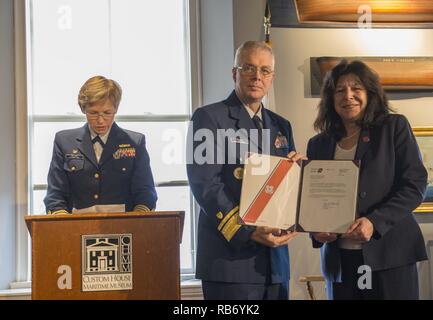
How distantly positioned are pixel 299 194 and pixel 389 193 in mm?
316

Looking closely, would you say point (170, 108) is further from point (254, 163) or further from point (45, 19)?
point (254, 163)

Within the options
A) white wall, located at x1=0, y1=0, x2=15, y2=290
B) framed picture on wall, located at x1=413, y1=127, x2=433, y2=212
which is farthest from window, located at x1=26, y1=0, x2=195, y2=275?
framed picture on wall, located at x1=413, y1=127, x2=433, y2=212

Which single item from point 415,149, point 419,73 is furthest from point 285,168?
point 419,73

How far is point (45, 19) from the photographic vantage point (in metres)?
3.59

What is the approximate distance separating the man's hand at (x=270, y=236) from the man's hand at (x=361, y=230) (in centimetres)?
21

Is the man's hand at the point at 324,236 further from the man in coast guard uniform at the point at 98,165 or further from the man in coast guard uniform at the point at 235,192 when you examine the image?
the man in coast guard uniform at the point at 98,165

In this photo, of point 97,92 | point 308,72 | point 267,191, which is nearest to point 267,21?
point 308,72

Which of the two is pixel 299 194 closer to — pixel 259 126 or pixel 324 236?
pixel 324 236

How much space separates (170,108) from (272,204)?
1.69 metres

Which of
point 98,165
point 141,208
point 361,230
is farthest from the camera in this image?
point 98,165

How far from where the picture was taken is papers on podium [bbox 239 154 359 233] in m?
2.08

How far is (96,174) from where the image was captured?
250 centimetres

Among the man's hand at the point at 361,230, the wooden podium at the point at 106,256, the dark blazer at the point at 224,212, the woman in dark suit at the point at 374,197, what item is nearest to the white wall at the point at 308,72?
the woman in dark suit at the point at 374,197

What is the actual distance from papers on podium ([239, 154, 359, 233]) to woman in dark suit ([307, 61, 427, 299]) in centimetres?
5
